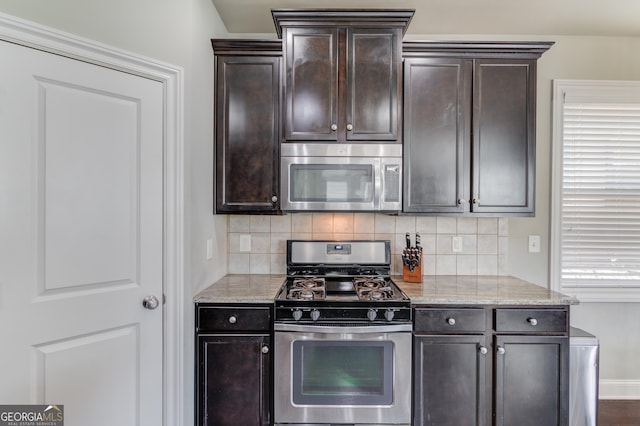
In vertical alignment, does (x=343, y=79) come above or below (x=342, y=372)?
above

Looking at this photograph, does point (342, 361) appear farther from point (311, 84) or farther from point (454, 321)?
point (311, 84)

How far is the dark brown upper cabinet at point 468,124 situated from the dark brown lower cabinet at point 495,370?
2.39 ft

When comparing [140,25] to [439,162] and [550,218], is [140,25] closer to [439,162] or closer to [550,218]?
[439,162]

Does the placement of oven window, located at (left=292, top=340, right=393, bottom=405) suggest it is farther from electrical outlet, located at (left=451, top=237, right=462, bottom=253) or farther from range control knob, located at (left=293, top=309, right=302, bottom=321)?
electrical outlet, located at (left=451, top=237, right=462, bottom=253)

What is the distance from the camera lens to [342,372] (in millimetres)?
1730

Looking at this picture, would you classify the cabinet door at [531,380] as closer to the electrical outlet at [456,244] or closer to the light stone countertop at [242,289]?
the electrical outlet at [456,244]

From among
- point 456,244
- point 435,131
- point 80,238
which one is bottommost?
point 456,244

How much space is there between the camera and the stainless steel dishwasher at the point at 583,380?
1886mm

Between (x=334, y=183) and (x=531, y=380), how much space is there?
1583 millimetres

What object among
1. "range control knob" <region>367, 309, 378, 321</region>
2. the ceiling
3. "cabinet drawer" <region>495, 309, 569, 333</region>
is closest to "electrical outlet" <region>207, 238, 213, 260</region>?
"range control knob" <region>367, 309, 378, 321</region>

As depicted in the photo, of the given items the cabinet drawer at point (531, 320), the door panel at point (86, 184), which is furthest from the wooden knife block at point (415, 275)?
the door panel at point (86, 184)

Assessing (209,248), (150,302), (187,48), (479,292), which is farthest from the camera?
(209,248)

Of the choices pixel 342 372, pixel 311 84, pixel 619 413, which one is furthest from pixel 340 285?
pixel 619 413

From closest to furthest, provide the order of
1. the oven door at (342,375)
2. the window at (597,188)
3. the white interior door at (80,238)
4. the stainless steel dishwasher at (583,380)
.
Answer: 1. the white interior door at (80,238)
2. the oven door at (342,375)
3. the stainless steel dishwasher at (583,380)
4. the window at (597,188)
